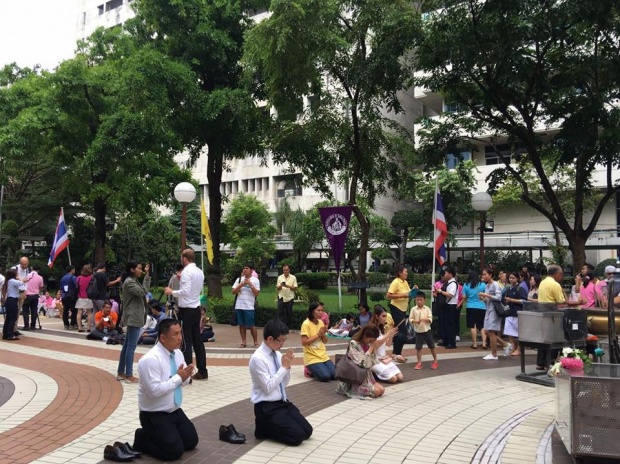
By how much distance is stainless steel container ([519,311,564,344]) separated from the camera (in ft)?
29.1

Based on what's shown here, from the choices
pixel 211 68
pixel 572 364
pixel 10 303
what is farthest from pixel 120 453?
pixel 211 68

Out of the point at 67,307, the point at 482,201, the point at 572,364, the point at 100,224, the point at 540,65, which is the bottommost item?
the point at 67,307

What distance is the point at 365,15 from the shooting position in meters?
14.8

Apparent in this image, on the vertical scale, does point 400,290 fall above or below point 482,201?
below

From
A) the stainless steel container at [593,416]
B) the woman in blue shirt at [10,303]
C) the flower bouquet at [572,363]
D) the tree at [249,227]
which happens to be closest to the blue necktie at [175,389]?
the stainless steel container at [593,416]

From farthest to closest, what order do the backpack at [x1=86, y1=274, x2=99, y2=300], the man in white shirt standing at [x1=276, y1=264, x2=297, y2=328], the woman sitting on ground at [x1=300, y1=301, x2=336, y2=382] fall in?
1. the man in white shirt standing at [x1=276, y1=264, x2=297, y2=328]
2. the backpack at [x1=86, y1=274, x2=99, y2=300]
3. the woman sitting on ground at [x1=300, y1=301, x2=336, y2=382]

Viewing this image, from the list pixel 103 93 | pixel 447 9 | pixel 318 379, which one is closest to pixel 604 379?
pixel 318 379

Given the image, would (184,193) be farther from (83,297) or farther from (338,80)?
(338,80)

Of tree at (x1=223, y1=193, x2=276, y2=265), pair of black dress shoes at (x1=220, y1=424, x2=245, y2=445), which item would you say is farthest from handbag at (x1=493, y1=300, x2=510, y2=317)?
tree at (x1=223, y1=193, x2=276, y2=265)

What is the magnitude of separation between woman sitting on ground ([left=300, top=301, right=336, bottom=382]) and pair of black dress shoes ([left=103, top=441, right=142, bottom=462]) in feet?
13.3

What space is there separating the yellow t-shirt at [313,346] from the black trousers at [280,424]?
2.96m

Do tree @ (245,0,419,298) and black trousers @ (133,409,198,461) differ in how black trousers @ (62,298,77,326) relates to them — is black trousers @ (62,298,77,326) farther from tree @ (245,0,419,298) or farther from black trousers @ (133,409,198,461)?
black trousers @ (133,409,198,461)

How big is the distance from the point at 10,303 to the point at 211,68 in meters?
11.7

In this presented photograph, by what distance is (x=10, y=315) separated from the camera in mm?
13320
